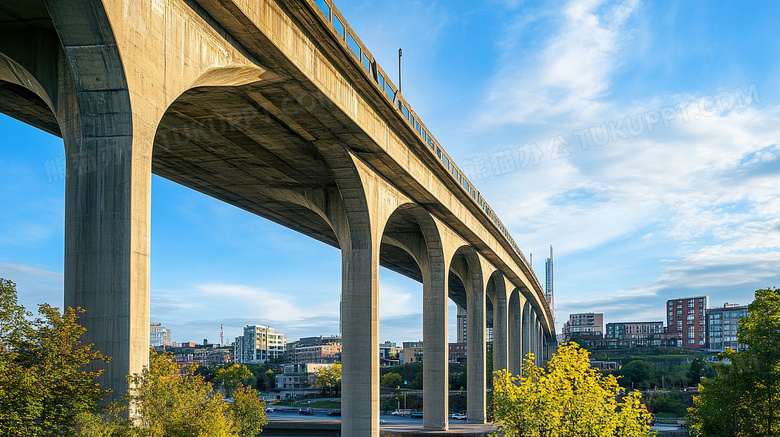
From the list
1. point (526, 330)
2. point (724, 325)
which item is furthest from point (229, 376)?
point (724, 325)

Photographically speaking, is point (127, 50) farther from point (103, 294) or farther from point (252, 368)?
point (252, 368)

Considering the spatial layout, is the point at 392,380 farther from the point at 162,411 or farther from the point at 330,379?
the point at 162,411

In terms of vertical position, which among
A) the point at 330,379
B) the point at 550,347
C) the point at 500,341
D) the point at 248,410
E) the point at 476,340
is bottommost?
the point at 550,347

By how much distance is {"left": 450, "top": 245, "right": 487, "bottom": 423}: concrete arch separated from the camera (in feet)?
198

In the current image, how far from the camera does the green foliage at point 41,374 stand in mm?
12016

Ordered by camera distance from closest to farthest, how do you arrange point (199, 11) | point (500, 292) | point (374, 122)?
point (199, 11)
point (374, 122)
point (500, 292)

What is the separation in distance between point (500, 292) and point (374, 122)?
4932cm

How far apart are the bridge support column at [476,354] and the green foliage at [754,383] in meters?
28.3

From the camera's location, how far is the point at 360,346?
35.8m

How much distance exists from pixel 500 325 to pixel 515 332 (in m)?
13.4

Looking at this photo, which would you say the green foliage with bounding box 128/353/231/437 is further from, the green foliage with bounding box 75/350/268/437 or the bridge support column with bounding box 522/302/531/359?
the bridge support column with bounding box 522/302/531/359

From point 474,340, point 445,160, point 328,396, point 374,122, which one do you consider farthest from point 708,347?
point 374,122

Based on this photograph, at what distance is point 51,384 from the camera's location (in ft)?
42.2

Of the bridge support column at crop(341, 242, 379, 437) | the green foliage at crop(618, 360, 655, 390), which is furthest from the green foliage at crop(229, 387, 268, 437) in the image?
the green foliage at crop(618, 360, 655, 390)
